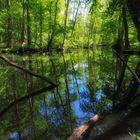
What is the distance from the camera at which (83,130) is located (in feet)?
15.5

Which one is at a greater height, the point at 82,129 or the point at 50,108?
the point at 82,129

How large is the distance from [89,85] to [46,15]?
27.3 m

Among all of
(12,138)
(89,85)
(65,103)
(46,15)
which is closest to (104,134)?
(12,138)

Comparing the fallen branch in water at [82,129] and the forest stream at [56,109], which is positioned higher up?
the fallen branch in water at [82,129]

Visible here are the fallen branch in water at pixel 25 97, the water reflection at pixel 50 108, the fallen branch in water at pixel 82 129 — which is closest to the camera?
the fallen branch in water at pixel 82 129

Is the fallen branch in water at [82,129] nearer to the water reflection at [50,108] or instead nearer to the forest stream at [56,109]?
the forest stream at [56,109]

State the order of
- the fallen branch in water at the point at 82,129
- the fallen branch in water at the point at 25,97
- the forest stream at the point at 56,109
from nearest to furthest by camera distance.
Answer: the fallen branch in water at the point at 82,129 → the forest stream at the point at 56,109 → the fallen branch in water at the point at 25,97

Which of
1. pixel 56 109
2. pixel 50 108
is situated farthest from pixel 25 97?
pixel 56 109

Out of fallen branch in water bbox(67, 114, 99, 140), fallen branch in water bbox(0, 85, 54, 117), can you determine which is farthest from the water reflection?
fallen branch in water bbox(67, 114, 99, 140)

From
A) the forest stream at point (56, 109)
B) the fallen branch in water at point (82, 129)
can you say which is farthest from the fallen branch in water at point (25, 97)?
the fallen branch in water at point (82, 129)

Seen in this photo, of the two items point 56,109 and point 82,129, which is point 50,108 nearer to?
point 56,109

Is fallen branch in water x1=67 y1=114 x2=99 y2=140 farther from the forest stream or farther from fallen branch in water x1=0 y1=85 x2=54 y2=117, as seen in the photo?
fallen branch in water x1=0 y1=85 x2=54 y2=117

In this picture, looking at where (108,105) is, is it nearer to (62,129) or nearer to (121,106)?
(121,106)

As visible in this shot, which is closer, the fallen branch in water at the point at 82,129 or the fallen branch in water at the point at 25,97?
the fallen branch in water at the point at 82,129
